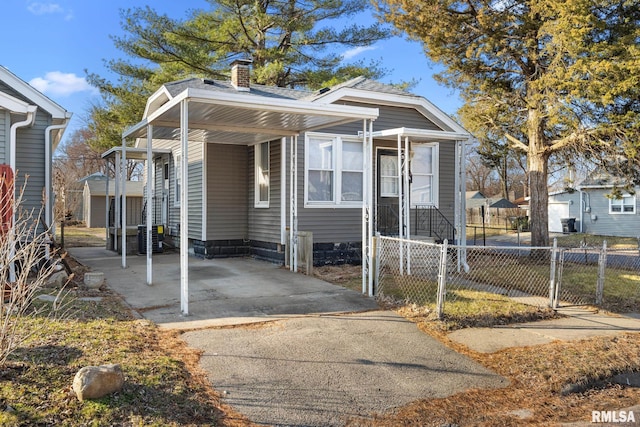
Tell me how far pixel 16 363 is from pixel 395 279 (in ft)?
22.0

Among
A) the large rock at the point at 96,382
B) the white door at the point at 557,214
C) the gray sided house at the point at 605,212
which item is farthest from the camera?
the white door at the point at 557,214

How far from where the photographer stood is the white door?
31.7 metres

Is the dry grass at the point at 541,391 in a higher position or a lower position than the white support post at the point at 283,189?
lower

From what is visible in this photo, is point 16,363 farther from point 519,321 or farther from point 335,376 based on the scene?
point 519,321

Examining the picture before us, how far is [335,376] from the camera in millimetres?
4438

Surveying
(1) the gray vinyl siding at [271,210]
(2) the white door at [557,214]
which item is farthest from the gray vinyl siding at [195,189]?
(2) the white door at [557,214]

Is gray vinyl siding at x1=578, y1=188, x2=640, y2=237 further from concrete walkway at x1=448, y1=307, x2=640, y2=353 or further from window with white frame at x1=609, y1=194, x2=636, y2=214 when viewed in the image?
concrete walkway at x1=448, y1=307, x2=640, y2=353

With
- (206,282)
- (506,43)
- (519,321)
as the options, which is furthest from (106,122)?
(519,321)

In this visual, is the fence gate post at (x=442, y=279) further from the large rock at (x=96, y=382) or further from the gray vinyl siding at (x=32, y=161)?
the gray vinyl siding at (x=32, y=161)

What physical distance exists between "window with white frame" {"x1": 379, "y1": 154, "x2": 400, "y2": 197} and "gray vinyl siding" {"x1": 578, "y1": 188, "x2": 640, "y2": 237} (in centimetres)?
2032

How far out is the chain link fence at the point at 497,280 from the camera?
740 cm

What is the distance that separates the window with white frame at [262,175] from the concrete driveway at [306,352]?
3760 millimetres

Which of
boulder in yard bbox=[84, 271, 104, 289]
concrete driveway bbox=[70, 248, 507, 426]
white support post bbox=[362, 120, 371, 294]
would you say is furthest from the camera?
white support post bbox=[362, 120, 371, 294]

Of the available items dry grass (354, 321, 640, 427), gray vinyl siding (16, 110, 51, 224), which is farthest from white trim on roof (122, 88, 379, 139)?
dry grass (354, 321, 640, 427)
